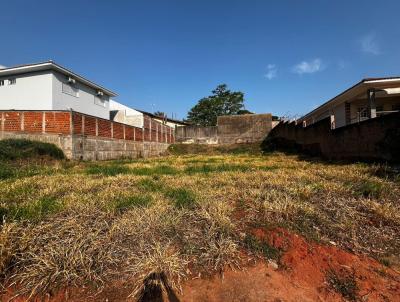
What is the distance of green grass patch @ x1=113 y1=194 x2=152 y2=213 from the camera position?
3844 millimetres

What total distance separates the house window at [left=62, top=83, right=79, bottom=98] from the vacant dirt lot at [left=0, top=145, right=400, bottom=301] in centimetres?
1722

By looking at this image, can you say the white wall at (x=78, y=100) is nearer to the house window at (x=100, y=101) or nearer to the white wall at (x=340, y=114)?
the house window at (x=100, y=101)

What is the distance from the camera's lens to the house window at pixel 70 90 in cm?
1941

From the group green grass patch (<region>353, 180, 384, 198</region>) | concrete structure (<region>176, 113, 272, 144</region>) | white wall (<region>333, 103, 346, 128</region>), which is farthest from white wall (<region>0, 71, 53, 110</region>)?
green grass patch (<region>353, 180, 384, 198</region>)

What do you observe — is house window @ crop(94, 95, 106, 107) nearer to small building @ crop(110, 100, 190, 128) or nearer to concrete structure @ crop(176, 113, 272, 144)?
Answer: small building @ crop(110, 100, 190, 128)

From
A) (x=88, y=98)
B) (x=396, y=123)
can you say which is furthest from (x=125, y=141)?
(x=396, y=123)

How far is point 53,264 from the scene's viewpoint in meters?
2.32

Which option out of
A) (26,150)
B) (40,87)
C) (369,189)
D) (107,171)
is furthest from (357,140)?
(40,87)

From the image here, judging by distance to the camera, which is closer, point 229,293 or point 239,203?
point 229,293

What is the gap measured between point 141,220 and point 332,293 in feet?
7.04

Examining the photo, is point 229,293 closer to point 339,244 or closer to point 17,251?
point 339,244

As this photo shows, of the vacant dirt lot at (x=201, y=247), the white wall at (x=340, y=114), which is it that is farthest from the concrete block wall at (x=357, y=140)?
the vacant dirt lot at (x=201, y=247)

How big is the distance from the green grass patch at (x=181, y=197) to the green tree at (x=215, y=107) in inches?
1797

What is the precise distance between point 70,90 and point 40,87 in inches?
85.4
